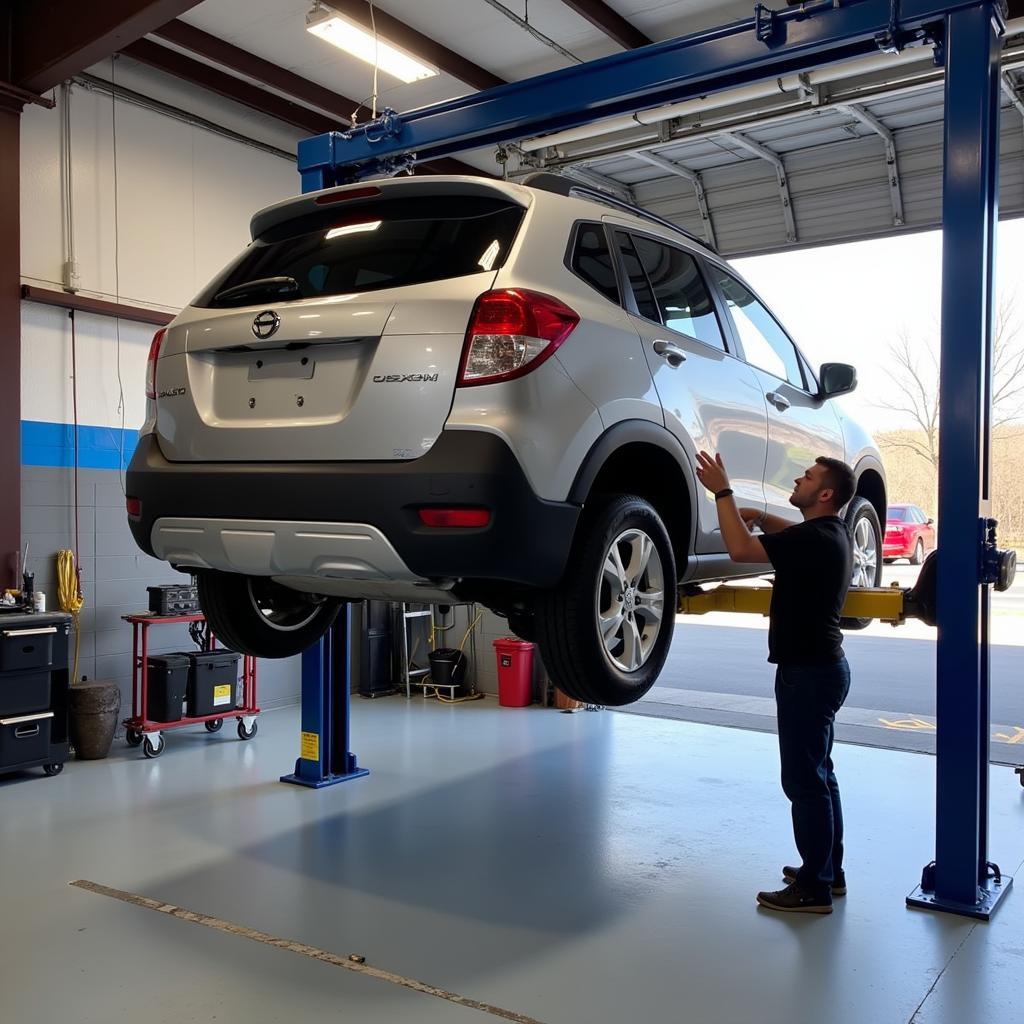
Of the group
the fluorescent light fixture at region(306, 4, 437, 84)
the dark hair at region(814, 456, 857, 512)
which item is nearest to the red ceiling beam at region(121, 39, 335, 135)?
the fluorescent light fixture at region(306, 4, 437, 84)

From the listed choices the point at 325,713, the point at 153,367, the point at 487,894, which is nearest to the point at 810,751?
the point at 487,894

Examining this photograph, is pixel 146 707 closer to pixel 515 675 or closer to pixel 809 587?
pixel 515 675

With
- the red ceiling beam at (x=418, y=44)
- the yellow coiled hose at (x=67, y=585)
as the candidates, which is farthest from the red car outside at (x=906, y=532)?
the yellow coiled hose at (x=67, y=585)

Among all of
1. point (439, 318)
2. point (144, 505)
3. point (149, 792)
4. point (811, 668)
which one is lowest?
point (149, 792)

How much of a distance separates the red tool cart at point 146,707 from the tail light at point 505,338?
12.7 feet

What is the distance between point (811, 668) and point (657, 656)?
0.77 metres

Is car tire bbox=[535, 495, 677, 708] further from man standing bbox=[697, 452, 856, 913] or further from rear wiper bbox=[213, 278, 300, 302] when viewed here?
rear wiper bbox=[213, 278, 300, 302]

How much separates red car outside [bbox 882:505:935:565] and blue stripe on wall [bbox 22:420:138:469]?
1062 centimetres

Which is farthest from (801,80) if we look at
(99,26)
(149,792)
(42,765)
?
(42,765)

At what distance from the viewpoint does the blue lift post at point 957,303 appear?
11.7ft

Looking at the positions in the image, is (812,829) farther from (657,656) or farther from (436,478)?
(436,478)

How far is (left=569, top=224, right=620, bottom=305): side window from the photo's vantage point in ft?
9.69

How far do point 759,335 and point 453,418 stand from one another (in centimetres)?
208

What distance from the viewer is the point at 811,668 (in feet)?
12.0
